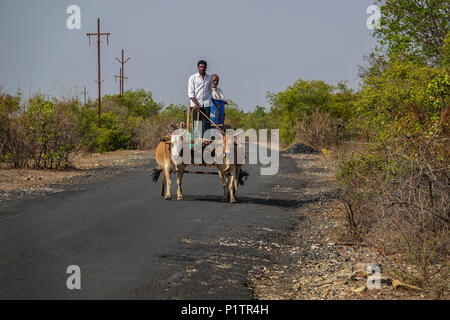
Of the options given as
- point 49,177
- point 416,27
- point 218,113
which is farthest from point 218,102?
point 416,27

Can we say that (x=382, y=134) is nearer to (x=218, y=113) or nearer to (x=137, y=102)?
(x=218, y=113)

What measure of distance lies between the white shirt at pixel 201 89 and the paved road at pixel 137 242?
7.79ft

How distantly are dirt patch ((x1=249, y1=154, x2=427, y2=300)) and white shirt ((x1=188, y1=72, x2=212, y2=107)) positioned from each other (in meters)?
3.90

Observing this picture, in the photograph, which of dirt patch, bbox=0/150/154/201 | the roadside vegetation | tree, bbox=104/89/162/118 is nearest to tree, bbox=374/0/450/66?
the roadside vegetation

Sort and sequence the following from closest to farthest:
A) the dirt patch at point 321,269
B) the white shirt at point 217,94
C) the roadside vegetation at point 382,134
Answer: the dirt patch at point 321,269
the roadside vegetation at point 382,134
the white shirt at point 217,94

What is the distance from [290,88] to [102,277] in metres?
41.0

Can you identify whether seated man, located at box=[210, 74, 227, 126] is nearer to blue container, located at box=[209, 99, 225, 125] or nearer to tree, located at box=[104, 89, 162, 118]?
blue container, located at box=[209, 99, 225, 125]

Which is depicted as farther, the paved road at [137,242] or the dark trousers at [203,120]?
the dark trousers at [203,120]

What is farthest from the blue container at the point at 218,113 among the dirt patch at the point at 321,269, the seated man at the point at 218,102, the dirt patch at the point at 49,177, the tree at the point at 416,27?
the tree at the point at 416,27

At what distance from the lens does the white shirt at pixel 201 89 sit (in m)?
14.5

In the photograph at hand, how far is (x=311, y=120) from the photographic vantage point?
138 feet

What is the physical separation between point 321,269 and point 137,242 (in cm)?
291

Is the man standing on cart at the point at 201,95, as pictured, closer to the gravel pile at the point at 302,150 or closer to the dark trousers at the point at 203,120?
the dark trousers at the point at 203,120
